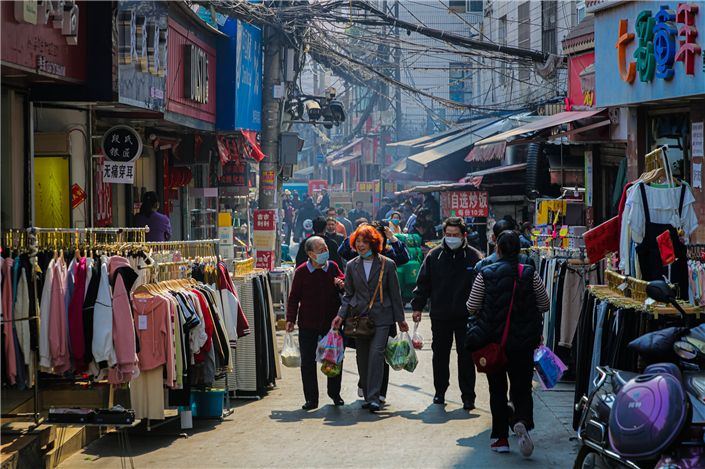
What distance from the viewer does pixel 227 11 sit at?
13.8 metres

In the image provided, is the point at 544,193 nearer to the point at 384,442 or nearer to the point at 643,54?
the point at 643,54

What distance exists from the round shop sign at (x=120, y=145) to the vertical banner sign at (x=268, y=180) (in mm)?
6085

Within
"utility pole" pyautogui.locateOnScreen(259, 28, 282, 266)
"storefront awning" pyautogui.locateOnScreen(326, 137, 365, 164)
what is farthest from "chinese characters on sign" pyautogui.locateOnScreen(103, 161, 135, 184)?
"storefront awning" pyautogui.locateOnScreen(326, 137, 365, 164)

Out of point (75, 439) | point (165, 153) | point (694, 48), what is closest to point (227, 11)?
point (165, 153)

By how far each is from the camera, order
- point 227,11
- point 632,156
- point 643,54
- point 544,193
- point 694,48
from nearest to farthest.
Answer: point 694,48 → point 643,54 → point 632,156 → point 227,11 → point 544,193

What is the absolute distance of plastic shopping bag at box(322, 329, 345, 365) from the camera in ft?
25.2

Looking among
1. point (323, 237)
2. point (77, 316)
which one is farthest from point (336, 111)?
point (77, 316)

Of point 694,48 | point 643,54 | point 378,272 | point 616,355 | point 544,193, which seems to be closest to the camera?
point 616,355

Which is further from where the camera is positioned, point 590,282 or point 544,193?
point 544,193

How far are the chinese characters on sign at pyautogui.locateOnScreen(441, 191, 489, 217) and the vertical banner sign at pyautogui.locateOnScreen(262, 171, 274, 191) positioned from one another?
4.80 meters

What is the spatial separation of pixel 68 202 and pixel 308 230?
17.8 metres

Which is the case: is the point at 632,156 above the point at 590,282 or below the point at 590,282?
above

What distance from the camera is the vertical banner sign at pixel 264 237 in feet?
46.2

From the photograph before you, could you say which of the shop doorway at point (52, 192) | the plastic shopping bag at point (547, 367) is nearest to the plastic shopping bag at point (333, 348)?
the plastic shopping bag at point (547, 367)
